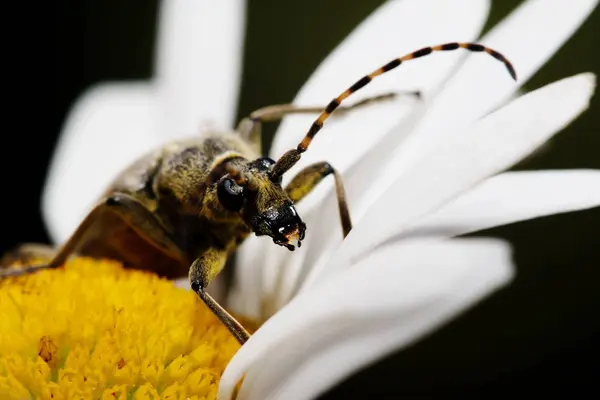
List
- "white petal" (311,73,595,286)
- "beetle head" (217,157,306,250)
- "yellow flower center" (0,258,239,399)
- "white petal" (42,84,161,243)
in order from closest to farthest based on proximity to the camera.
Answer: "white petal" (311,73,595,286) → "yellow flower center" (0,258,239,399) → "beetle head" (217,157,306,250) → "white petal" (42,84,161,243)

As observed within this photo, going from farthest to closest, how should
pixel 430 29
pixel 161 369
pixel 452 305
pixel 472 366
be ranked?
pixel 472 366 < pixel 430 29 < pixel 161 369 < pixel 452 305

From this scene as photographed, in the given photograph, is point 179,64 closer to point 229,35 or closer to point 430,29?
point 229,35

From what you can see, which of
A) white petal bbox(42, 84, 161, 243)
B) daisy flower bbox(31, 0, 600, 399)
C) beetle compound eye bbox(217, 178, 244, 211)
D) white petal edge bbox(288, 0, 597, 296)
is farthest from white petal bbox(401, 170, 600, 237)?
white petal bbox(42, 84, 161, 243)

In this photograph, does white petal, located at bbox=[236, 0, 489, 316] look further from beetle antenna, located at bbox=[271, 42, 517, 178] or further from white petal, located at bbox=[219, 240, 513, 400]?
white petal, located at bbox=[219, 240, 513, 400]

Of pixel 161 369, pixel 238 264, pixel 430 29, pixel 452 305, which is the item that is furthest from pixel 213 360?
pixel 430 29

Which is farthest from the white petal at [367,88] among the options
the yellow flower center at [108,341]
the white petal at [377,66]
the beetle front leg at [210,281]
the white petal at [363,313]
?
the white petal at [363,313]

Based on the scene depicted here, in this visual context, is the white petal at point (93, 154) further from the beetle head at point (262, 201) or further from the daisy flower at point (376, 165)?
the beetle head at point (262, 201)
